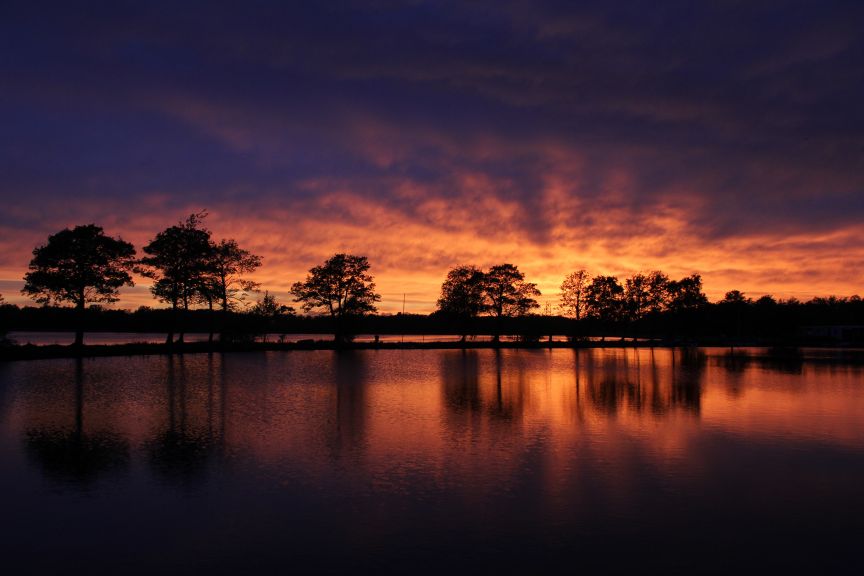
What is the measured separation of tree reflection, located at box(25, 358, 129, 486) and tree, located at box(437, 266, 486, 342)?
266 ft

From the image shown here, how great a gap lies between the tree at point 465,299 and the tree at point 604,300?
85.0 ft

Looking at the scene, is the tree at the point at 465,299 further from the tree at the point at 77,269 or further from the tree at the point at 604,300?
the tree at the point at 77,269

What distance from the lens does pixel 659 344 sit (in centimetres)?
10825

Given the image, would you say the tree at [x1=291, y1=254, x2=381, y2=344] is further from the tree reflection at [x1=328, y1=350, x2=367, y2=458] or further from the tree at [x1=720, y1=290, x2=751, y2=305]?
the tree at [x1=720, y1=290, x2=751, y2=305]

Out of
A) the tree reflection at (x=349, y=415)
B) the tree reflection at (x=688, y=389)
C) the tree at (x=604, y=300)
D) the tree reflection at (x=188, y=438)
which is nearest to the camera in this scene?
the tree reflection at (x=188, y=438)

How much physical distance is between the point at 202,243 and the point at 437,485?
2187 inches

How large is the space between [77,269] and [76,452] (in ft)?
149

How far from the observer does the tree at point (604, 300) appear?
113625mm

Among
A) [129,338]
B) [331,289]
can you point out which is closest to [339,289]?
[331,289]

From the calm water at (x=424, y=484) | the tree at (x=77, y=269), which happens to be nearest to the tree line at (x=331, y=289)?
the tree at (x=77, y=269)

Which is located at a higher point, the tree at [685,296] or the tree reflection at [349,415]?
the tree at [685,296]

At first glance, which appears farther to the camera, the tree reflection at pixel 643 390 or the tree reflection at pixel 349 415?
the tree reflection at pixel 643 390

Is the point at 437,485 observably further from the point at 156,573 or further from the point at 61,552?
the point at 61,552

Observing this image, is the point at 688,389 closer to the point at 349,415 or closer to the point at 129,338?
the point at 349,415
